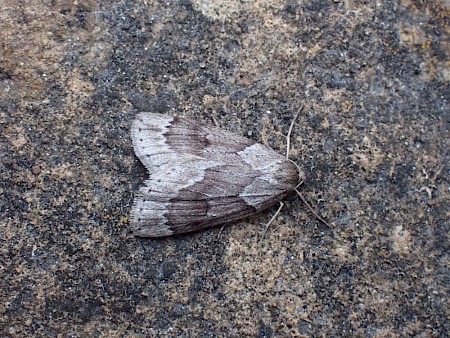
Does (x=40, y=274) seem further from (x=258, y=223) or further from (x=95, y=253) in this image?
(x=258, y=223)

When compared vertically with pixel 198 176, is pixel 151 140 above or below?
above

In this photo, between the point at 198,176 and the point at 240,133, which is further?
the point at 240,133

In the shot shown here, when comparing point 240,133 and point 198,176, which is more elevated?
point 240,133

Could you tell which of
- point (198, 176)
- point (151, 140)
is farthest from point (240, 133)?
point (151, 140)

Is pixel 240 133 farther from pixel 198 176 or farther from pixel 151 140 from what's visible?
pixel 151 140
